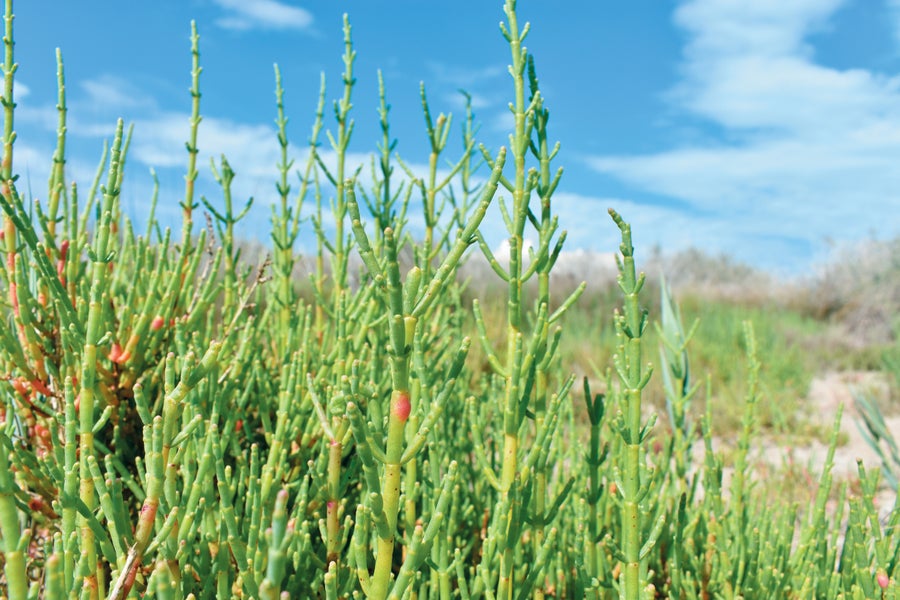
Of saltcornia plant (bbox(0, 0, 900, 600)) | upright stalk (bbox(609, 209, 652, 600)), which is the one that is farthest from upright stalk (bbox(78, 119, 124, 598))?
upright stalk (bbox(609, 209, 652, 600))

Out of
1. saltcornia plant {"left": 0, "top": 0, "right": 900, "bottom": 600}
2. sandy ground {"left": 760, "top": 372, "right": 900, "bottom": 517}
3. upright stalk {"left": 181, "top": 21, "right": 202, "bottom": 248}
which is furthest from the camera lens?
sandy ground {"left": 760, "top": 372, "right": 900, "bottom": 517}

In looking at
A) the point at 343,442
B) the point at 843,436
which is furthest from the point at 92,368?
the point at 843,436

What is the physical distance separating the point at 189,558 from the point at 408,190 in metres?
1.06

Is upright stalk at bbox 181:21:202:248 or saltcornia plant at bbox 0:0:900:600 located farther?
upright stalk at bbox 181:21:202:248

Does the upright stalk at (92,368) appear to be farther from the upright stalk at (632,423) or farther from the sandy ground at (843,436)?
the sandy ground at (843,436)

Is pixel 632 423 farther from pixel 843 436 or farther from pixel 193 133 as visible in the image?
pixel 843 436

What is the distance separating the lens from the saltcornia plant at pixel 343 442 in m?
0.76

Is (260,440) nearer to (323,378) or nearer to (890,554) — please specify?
(323,378)

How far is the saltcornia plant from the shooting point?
0.76 meters

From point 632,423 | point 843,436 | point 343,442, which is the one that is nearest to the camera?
point 632,423

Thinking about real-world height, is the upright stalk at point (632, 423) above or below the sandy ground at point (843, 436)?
above

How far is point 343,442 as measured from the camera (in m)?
1.19

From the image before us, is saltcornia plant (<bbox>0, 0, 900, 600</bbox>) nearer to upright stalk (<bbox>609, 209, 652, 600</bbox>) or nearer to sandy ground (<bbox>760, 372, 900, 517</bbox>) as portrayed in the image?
upright stalk (<bbox>609, 209, 652, 600</bbox>)

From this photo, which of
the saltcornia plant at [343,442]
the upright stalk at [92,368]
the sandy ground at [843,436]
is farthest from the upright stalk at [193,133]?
the sandy ground at [843,436]
